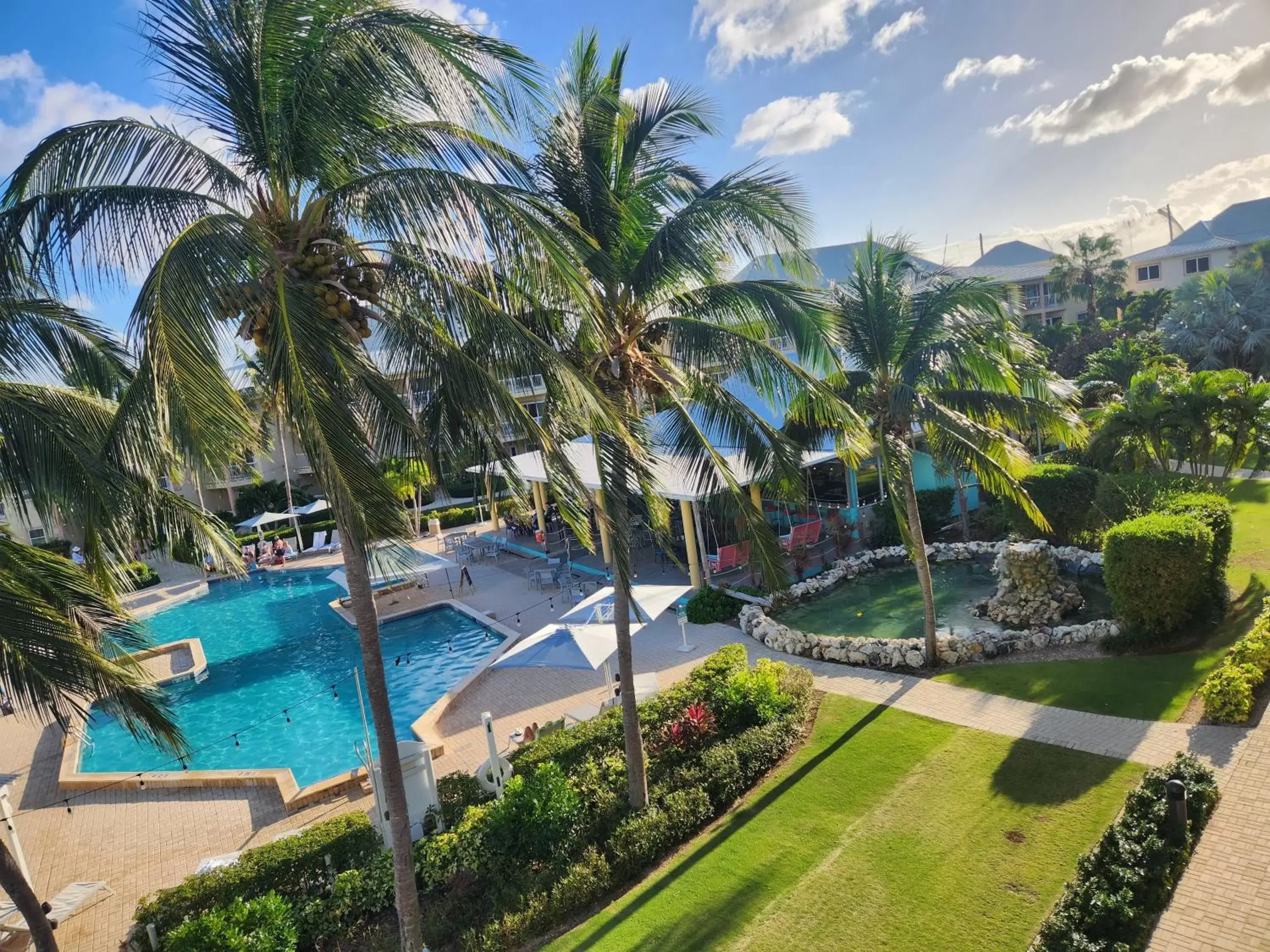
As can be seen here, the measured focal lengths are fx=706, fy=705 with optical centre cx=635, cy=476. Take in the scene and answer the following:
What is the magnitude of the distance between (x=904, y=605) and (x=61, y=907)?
14.9 meters

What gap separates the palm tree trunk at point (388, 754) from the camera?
6.35 meters

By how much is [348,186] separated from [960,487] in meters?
17.2

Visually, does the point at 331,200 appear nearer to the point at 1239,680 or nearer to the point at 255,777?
the point at 255,777

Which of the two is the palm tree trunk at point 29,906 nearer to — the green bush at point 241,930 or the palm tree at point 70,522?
the palm tree at point 70,522

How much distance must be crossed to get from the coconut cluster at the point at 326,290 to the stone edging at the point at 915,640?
722cm

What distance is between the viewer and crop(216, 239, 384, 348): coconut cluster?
5402 millimetres

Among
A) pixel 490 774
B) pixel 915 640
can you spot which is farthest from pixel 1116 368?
pixel 490 774

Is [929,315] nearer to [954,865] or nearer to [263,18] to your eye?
[954,865]

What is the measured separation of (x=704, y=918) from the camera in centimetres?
706

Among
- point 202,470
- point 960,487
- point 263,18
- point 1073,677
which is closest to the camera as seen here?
point 202,470

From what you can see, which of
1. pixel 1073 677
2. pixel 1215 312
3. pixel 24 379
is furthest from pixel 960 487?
pixel 1215 312

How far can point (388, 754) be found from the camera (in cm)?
664

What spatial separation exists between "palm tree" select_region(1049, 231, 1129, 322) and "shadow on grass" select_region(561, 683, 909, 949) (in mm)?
50164

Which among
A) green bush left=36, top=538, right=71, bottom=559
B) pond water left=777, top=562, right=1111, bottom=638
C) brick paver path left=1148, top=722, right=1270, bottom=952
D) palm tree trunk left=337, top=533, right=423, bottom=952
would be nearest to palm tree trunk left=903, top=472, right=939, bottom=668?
pond water left=777, top=562, right=1111, bottom=638
